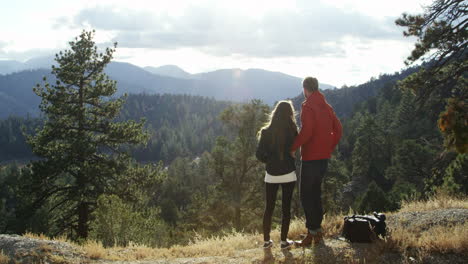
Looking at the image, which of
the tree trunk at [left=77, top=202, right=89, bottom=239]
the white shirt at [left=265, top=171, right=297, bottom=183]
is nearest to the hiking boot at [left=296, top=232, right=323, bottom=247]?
the white shirt at [left=265, top=171, right=297, bottom=183]

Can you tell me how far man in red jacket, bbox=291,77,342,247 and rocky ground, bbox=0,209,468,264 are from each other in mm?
520

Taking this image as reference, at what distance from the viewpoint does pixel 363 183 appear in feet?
194

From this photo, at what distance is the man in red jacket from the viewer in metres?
5.70

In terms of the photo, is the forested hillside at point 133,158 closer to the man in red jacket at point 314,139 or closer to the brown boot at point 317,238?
the man in red jacket at point 314,139

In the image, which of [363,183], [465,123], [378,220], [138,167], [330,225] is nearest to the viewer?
[465,123]

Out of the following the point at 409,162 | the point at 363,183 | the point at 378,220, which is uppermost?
the point at 378,220

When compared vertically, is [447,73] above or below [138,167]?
above

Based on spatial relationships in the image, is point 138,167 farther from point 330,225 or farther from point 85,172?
point 330,225

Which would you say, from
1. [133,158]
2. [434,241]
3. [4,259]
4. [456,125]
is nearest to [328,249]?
[434,241]

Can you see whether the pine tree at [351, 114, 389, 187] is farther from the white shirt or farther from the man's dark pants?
the white shirt

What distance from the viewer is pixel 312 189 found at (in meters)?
5.88

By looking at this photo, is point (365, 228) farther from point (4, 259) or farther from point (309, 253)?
point (4, 259)

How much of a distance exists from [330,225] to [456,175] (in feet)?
45.8

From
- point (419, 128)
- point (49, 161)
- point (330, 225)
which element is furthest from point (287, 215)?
point (419, 128)
